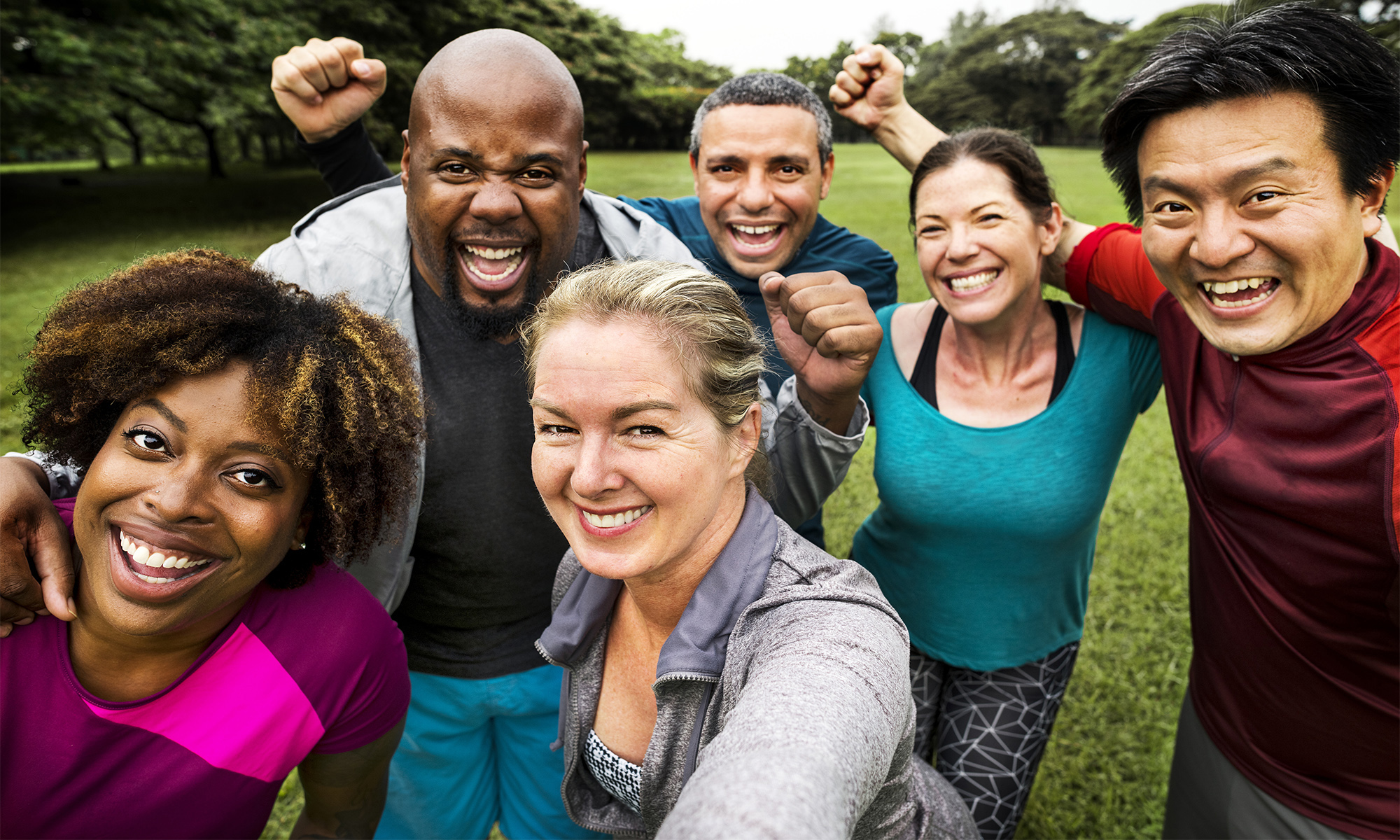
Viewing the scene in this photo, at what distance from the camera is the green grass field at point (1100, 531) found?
12.6 feet

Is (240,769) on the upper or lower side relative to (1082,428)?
lower

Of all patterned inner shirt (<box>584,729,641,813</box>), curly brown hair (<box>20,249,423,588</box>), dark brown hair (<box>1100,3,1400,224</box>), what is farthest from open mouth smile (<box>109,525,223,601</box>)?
dark brown hair (<box>1100,3,1400,224</box>)

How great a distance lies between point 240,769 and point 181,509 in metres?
0.74

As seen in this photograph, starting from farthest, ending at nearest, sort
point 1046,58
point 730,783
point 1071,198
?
point 1046,58 → point 1071,198 → point 730,783

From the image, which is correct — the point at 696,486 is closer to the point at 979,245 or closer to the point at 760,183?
the point at 979,245

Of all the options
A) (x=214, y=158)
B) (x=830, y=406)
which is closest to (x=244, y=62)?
(x=214, y=158)

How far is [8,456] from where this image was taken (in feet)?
6.81

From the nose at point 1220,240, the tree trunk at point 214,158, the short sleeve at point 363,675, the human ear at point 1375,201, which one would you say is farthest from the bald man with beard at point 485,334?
the tree trunk at point 214,158

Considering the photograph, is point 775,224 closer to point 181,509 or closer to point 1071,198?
point 181,509

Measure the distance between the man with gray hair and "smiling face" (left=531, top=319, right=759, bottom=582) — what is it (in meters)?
1.40

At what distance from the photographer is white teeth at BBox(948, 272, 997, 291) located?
9.00 feet

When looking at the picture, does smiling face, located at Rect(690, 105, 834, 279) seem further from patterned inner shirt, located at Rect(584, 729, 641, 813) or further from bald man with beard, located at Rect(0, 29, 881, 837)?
patterned inner shirt, located at Rect(584, 729, 641, 813)

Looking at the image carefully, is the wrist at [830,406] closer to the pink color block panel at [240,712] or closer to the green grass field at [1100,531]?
A: the pink color block panel at [240,712]

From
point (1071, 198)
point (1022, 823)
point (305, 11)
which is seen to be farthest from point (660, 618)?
point (1071, 198)
